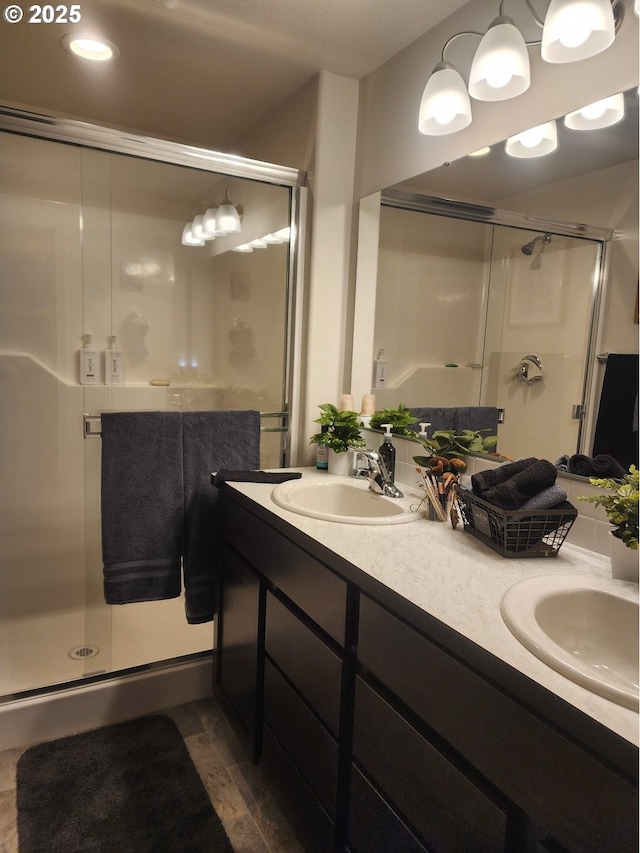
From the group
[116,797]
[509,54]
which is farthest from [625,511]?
[116,797]

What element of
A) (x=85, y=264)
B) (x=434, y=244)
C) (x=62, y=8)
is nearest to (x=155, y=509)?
(x=85, y=264)

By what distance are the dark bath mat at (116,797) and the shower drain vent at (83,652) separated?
263 millimetres

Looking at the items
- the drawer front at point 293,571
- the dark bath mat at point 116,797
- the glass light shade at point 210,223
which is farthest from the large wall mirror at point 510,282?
the dark bath mat at point 116,797

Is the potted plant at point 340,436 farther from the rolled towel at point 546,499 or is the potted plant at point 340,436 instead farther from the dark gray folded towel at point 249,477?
the rolled towel at point 546,499

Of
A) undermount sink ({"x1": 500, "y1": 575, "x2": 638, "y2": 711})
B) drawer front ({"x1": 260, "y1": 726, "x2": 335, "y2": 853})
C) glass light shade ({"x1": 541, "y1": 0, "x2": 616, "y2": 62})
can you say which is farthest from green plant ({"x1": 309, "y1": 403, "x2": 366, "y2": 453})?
glass light shade ({"x1": 541, "y1": 0, "x2": 616, "y2": 62})

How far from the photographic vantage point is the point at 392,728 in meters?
1.08

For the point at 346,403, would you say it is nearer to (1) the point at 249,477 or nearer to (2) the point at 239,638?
(1) the point at 249,477

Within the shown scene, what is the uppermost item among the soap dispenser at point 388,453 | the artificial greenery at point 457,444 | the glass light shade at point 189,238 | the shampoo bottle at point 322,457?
the glass light shade at point 189,238

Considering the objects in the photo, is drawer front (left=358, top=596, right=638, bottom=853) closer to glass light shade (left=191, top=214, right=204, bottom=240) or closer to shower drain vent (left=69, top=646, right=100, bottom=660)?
shower drain vent (left=69, top=646, right=100, bottom=660)

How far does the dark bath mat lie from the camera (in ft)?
5.06

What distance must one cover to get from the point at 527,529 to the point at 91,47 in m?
2.15

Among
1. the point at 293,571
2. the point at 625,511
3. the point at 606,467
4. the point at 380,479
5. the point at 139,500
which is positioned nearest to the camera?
the point at 625,511

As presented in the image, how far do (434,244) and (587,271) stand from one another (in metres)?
0.65

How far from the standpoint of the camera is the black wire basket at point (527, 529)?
124cm
